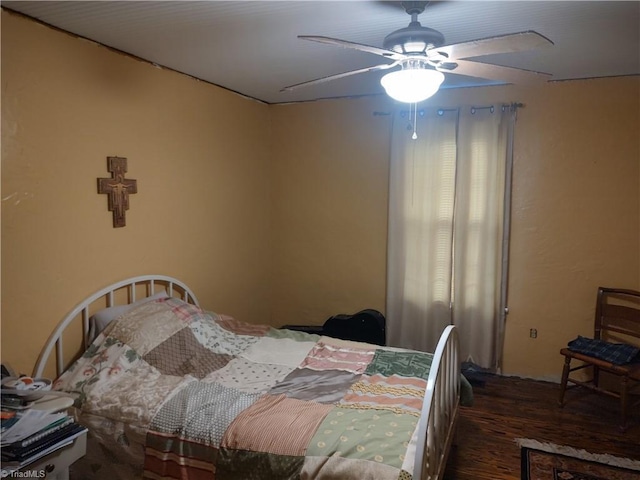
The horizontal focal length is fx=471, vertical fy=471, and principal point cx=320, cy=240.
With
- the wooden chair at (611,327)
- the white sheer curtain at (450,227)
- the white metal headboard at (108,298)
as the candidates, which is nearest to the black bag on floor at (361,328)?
the white sheer curtain at (450,227)

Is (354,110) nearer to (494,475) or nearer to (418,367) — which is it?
(418,367)

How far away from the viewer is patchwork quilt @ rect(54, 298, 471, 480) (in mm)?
1826

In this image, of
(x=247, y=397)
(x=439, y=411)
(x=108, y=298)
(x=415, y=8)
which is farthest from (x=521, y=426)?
(x=108, y=298)

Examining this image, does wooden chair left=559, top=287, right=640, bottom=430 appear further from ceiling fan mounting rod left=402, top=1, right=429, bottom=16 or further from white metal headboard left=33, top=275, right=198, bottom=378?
white metal headboard left=33, top=275, right=198, bottom=378

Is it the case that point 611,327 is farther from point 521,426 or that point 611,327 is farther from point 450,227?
point 450,227

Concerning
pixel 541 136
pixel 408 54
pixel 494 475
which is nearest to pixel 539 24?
pixel 408 54

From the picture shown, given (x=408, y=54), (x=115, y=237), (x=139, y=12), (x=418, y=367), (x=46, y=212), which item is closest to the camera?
(x=408, y=54)

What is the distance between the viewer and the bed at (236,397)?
1.83m

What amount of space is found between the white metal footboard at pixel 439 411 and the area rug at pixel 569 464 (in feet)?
1.67

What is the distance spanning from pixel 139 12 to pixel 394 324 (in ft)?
9.75

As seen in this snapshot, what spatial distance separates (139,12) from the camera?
2.17m

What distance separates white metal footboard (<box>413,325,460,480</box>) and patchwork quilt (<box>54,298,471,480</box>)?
0.24 feet

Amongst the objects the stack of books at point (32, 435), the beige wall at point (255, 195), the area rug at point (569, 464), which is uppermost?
the beige wall at point (255, 195)

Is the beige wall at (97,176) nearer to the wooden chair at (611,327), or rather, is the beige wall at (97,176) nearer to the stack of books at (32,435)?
the stack of books at (32,435)
